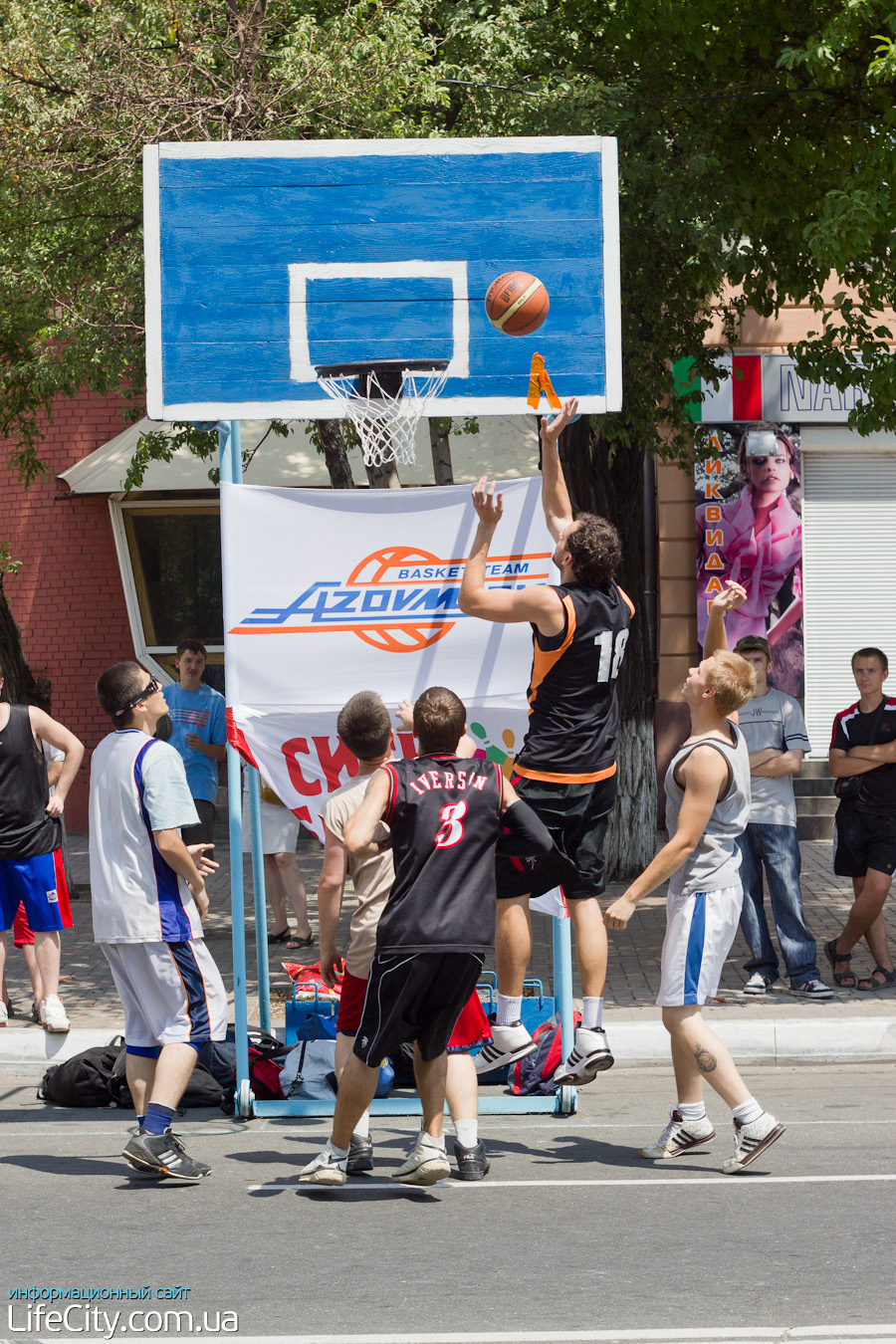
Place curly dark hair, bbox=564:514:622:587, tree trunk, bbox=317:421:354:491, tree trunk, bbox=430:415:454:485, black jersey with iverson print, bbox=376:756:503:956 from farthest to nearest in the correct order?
tree trunk, bbox=430:415:454:485 < tree trunk, bbox=317:421:354:491 < curly dark hair, bbox=564:514:622:587 < black jersey with iverson print, bbox=376:756:503:956

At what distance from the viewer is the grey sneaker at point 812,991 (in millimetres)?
8562

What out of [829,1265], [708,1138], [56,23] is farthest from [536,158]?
[56,23]

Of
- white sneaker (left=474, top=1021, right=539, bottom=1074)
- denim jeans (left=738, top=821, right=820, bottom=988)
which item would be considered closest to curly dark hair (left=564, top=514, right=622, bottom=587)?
white sneaker (left=474, top=1021, right=539, bottom=1074)

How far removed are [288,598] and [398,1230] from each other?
2971 millimetres

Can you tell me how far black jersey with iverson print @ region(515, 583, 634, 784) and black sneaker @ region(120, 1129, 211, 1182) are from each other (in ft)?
6.78

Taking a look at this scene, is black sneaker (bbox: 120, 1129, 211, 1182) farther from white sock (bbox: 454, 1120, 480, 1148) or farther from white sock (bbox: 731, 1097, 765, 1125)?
white sock (bbox: 731, 1097, 765, 1125)

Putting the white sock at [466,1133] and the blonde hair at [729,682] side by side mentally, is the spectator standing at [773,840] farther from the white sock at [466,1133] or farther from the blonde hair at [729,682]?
the white sock at [466,1133]

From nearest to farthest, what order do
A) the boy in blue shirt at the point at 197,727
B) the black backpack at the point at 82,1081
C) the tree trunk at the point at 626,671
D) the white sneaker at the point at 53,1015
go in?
1. the black backpack at the point at 82,1081
2. the white sneaker at the point at 53,1015
3. the boy in blue shirt at the point at 197,727
4. the tree trunk at the point at 626,671

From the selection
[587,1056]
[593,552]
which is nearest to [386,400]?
[593,552]

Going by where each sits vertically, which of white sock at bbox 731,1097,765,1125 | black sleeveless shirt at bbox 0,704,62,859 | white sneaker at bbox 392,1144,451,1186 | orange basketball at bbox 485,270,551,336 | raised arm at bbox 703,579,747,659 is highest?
orange basketball at bbox 485,270,551,336

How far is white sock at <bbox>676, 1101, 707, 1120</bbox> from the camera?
19.7 ft

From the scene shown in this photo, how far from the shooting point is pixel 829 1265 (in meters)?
4.72

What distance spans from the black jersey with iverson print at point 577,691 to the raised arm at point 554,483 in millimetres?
538

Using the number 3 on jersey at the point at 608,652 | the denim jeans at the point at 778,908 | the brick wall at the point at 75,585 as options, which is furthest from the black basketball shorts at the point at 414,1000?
the brick wall at the point at 75,585
